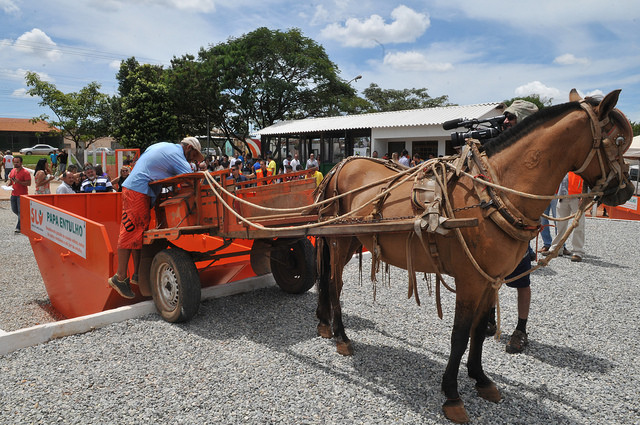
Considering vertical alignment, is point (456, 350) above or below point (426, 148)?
below

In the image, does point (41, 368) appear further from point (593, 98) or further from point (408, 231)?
point (593, 98)

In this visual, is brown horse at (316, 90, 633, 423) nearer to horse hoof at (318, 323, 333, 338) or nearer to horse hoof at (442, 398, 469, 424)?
horse hoof at (442, 398, 469, 424)

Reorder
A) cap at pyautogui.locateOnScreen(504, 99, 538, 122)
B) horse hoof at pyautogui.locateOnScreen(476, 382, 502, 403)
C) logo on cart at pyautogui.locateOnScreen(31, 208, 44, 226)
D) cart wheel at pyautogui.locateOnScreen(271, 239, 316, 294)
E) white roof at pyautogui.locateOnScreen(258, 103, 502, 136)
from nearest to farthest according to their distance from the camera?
1. horse hoof at pyautogui.locateOnScreen(476, 382, 502, 403)
2. cap at pyautogui.locateOnScreen(504, 99, 538, 122)
3. cart wheel at pyautogui.locateOnScreen(271, 239, 316, 294)
4. logo on cart at pyautogui.locateOnScreen(31, 208, 44, 226)
5. white roof at pyautogui.locateOnScreen(258, 103, 502, 136)

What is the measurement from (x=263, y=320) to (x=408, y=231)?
226cm

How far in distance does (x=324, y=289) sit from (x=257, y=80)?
1041 inches

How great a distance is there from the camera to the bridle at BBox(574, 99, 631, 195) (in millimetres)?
2818

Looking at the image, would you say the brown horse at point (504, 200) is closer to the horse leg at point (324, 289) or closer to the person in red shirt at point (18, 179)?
the horse leg at point (324, 289)

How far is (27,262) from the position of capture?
888 centimetres

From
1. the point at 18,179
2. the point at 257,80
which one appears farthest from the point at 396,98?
the point at 18,179

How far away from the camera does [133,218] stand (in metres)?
4.86

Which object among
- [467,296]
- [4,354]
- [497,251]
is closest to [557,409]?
[467,296]

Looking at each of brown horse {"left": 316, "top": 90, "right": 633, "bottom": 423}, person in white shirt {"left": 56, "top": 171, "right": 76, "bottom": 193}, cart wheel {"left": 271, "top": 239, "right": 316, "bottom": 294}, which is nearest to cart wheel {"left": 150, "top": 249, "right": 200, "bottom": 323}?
cart wheel {"left": 271, "top": 239, "right": 316, "bottom": 294}

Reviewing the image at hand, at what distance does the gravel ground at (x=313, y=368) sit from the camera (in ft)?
10.5

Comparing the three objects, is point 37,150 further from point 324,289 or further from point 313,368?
point 313,368
